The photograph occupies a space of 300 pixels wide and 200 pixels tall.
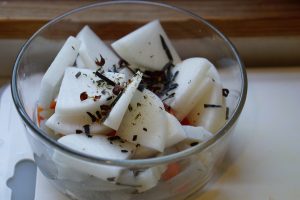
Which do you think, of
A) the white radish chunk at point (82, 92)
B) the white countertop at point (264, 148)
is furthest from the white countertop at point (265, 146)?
the white radish chunk at point (82, 92)

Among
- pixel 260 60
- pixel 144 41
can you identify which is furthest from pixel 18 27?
pixel 260 60

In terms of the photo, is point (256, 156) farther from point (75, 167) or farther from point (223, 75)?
point (75, 167)

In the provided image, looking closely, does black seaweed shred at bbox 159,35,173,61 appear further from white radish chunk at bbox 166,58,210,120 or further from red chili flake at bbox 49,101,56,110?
red chili flake at bbox 49,101,56,110

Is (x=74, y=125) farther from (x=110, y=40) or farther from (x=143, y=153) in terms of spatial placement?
(x=110, y=40)

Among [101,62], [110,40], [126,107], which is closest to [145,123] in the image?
[126,107]

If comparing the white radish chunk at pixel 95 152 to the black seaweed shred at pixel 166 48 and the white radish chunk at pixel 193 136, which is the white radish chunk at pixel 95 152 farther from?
the black seaweed shred at pixel 166 48

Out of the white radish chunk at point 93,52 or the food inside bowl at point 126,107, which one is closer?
the food inside bowl at point 126,107
